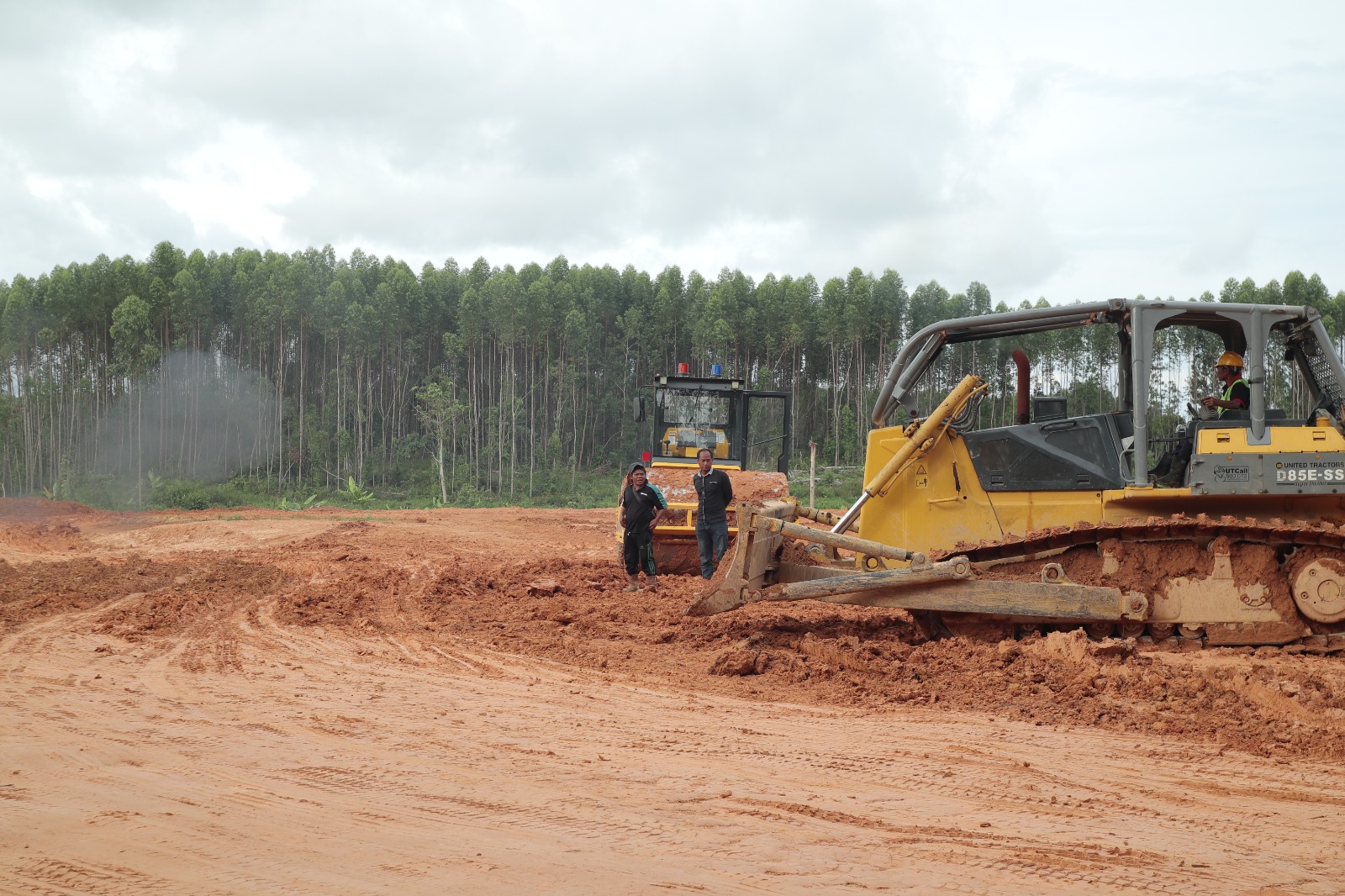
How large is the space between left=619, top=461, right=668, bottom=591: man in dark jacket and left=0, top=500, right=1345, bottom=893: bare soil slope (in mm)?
2061

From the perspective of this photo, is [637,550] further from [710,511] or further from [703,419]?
[703,419]

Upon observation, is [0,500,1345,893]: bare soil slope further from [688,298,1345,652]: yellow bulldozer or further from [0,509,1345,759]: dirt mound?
[688,298,1345,652]: yellow bulldozer

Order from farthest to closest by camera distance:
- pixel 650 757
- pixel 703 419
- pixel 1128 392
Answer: pixel 703 419 < pixel 1128 392 < pixel 650 757

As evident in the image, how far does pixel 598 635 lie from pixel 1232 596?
473 centimetres

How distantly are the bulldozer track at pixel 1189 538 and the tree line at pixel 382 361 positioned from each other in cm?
3738

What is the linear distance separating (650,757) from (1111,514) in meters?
3.86

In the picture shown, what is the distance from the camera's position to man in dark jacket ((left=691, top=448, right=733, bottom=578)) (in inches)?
451

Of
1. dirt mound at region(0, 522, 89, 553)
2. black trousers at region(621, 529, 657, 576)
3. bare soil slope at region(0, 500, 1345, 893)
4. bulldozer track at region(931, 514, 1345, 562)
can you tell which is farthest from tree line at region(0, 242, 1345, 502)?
bulldozer track at region(931, 514, 1345, 562)

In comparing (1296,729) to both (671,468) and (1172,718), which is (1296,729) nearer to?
(1172,718)

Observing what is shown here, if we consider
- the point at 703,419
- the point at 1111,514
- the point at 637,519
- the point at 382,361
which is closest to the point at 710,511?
the point at 637,519

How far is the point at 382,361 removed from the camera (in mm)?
50531

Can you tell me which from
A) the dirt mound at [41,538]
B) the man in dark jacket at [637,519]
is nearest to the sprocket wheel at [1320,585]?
the man in dark jacket at [637,519]

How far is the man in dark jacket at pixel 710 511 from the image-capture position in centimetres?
1145

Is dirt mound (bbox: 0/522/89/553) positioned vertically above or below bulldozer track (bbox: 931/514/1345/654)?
below
